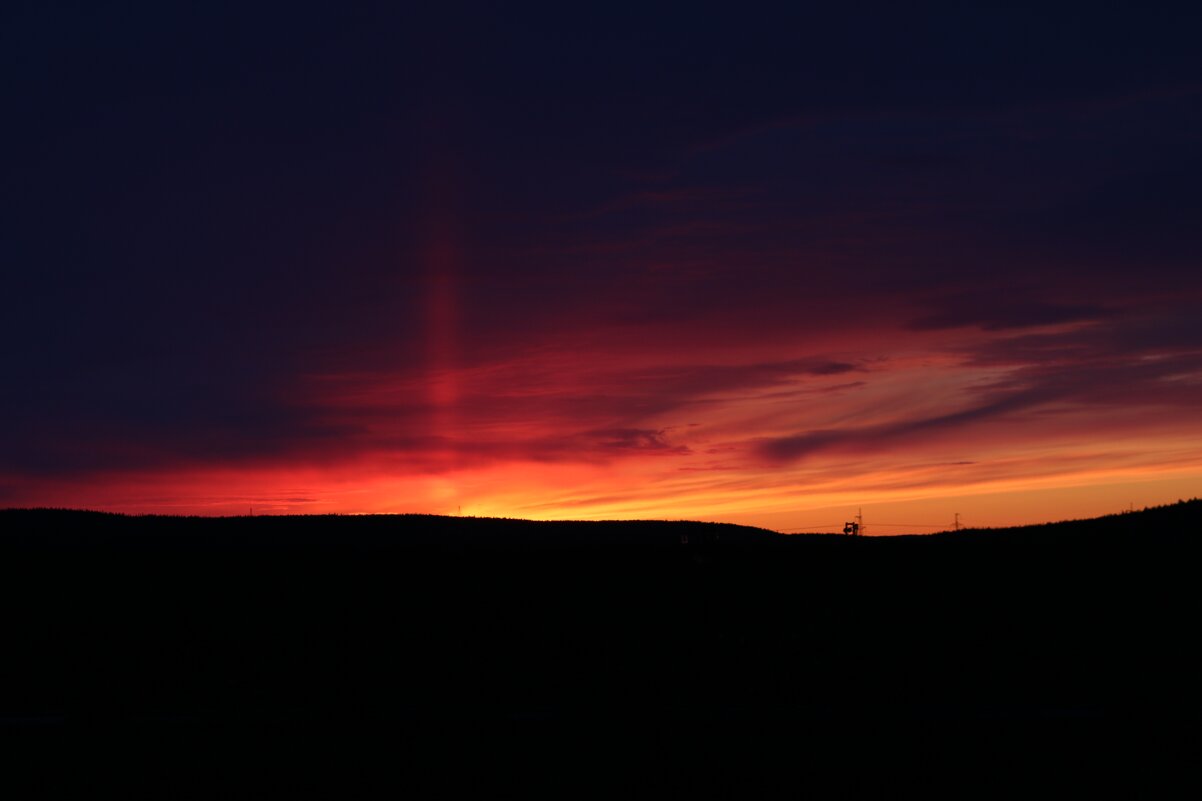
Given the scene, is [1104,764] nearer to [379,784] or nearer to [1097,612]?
[379,784]

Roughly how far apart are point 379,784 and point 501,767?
3.71 ft

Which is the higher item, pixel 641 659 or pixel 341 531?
pixel 341 531

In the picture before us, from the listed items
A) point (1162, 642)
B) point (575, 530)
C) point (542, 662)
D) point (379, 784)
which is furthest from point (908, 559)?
point (575, 530)

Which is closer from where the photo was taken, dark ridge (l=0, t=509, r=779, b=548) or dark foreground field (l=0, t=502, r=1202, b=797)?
dark foreground field (l=0, t=502, r=1202, b=797)

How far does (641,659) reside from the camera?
862 inches

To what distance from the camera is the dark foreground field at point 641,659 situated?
10.8 m

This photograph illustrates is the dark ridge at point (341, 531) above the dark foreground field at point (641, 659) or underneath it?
above

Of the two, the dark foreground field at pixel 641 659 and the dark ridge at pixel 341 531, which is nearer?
the dark foreground field at pixel 641 659

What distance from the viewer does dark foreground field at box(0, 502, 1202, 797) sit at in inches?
426

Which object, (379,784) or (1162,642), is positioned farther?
(1162,642)

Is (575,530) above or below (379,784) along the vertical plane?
above

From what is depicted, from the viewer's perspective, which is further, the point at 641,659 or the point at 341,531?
the point at 341,531

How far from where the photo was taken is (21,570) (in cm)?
3753

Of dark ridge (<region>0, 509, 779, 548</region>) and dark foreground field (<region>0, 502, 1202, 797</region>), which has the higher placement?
dark ridge (<region>0, 509, 779, 548</region>)
